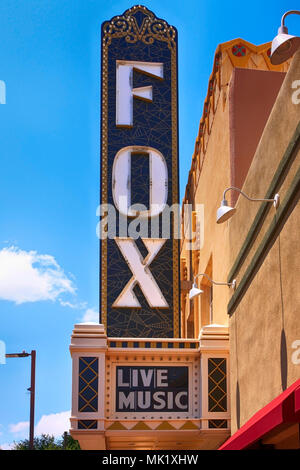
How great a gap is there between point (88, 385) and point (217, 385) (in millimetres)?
2367

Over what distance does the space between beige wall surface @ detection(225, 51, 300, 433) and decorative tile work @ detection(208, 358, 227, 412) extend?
132cm

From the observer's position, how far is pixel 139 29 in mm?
21078

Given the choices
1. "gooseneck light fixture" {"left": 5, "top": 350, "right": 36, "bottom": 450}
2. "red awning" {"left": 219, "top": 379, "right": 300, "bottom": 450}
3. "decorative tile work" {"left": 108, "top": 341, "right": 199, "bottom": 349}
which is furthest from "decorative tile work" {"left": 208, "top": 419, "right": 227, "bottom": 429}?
"gooseneck light fixture" {"left": 5, "top": 350, "right": 36, "bottom": 450}

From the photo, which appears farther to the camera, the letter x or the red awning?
the letter x

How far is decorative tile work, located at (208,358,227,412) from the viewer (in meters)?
15.0

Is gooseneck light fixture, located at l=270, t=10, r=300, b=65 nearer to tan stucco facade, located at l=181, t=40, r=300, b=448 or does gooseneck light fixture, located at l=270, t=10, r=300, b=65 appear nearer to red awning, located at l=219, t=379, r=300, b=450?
tan stucco facade, located at l=181, t=40, r=300, b=448

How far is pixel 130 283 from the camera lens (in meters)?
18.5

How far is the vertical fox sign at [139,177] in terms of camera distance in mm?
18406

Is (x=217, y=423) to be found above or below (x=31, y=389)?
below

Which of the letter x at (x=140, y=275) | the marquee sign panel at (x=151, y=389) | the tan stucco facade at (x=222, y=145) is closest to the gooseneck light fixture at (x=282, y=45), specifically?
the tan stucco facade at (x=222, y=145)

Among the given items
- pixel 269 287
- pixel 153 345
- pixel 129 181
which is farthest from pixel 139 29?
pixel 269 287

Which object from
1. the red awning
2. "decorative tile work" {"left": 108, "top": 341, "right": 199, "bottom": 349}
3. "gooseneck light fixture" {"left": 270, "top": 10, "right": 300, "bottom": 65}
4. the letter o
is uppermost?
the letter o

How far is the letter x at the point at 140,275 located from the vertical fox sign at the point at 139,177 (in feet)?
0.07

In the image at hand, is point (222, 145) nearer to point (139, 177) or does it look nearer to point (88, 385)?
point (139, 177)
